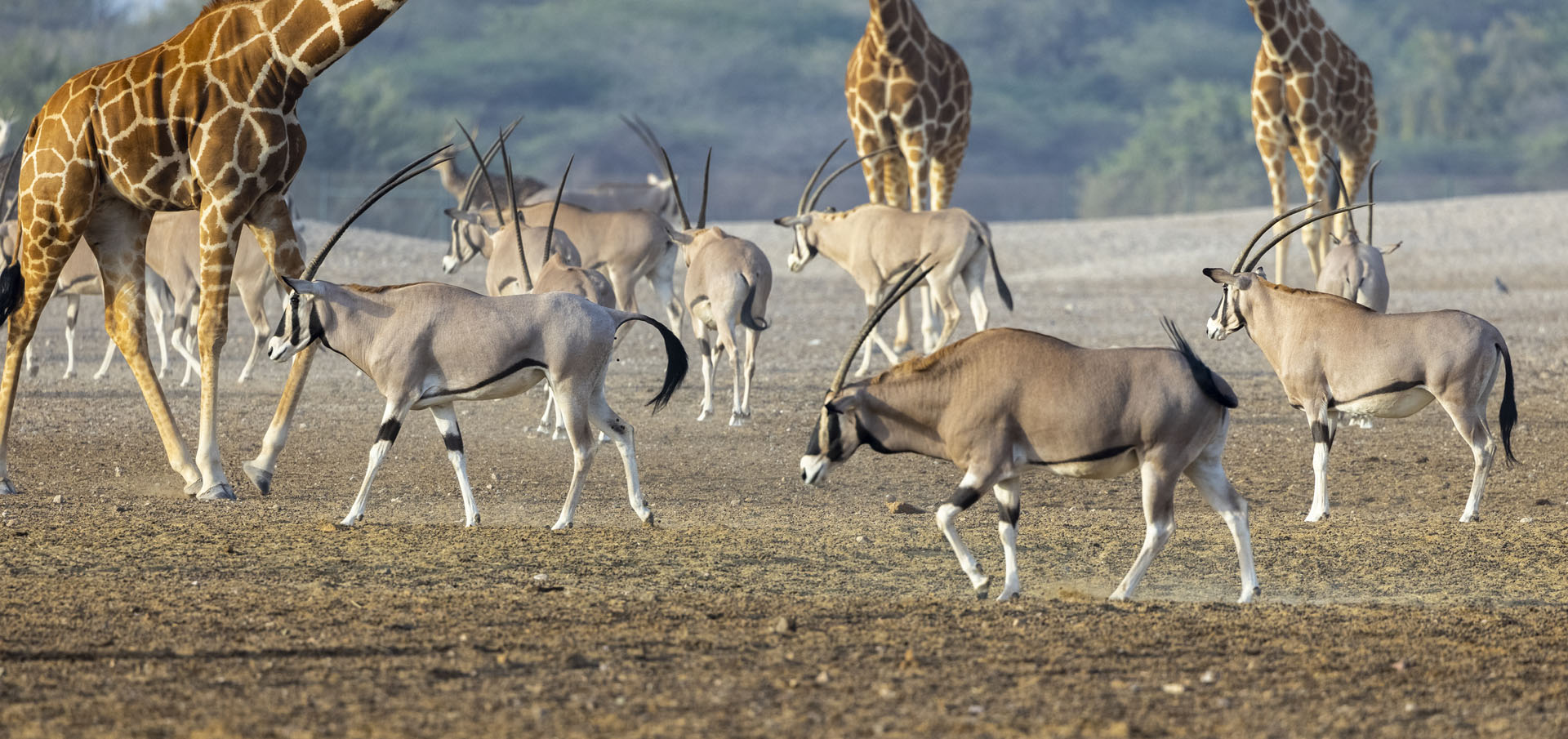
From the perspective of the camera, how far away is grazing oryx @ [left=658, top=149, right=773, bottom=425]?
42.8 ft

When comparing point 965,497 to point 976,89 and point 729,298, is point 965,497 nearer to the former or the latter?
point 729,298

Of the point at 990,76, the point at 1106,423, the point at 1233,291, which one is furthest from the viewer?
the point at 990,76

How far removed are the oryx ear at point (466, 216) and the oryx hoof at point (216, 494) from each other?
17.8 ft

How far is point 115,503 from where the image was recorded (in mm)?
9414

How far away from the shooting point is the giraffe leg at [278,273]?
939 centimetres

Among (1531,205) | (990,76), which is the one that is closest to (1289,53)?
(1531,205)

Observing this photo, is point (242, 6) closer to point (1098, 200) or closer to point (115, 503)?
point (115, 503)

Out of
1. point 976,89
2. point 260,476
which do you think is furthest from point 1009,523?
point 976,89

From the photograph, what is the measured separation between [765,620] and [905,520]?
9.78 feet

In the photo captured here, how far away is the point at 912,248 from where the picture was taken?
14.9m

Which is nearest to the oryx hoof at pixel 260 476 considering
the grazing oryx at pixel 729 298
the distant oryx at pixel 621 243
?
the grazing oryx at pixel 729 298

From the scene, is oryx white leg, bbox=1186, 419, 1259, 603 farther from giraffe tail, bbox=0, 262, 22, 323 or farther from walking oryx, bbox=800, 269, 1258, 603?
giraffe tail, bbox=0, 262, 22, 323

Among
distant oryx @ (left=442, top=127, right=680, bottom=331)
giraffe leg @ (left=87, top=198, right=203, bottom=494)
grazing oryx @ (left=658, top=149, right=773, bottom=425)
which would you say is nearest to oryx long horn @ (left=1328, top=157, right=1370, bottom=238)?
grazing oryx @ (left=658, top=149, right=773, bottom=425)

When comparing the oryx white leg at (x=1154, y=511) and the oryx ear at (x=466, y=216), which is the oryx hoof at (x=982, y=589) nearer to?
the oryx white leg at (x=1154, y=511)
